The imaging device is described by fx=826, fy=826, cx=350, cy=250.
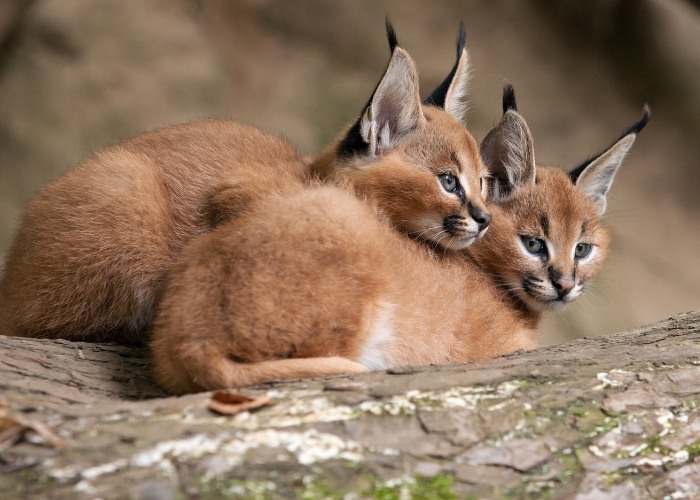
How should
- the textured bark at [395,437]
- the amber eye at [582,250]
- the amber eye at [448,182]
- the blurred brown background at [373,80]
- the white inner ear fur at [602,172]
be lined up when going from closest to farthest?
the textured bark at [395,437] → the amber eye at [448,182] → the amber eye at [582,250] → the white inner ear fur at [602,172] → the blurred brown background at [373,80]

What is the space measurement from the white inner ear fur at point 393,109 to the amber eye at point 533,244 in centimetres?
75

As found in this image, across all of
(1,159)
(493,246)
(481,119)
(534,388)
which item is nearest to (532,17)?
(481,119)

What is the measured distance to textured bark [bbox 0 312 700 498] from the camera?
7.22 feet

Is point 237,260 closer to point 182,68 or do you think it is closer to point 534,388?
point 534,388

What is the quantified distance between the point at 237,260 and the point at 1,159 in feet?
14.1

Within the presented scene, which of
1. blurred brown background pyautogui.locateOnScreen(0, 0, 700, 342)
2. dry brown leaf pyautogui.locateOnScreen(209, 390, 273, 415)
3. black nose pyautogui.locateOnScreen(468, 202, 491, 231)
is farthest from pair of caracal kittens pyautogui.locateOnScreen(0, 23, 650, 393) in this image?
blurred brown background pyautogui.locateOnScreen(0, 0, 700, 342)

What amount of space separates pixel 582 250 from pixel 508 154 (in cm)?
61

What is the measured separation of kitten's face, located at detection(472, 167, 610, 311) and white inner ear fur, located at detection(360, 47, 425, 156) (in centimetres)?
64

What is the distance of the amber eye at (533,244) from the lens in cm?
395

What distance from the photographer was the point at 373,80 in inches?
277

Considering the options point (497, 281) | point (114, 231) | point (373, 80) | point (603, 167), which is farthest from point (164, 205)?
point (373, 80)

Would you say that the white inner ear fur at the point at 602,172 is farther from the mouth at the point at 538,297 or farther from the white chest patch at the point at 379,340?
the white chest patch at the point at 379,340

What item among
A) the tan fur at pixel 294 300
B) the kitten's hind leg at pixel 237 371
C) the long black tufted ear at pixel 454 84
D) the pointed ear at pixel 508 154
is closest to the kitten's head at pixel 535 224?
the pointed ear at pixel 508 154

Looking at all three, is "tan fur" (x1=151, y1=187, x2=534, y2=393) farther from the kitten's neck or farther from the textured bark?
the kitten's neck
